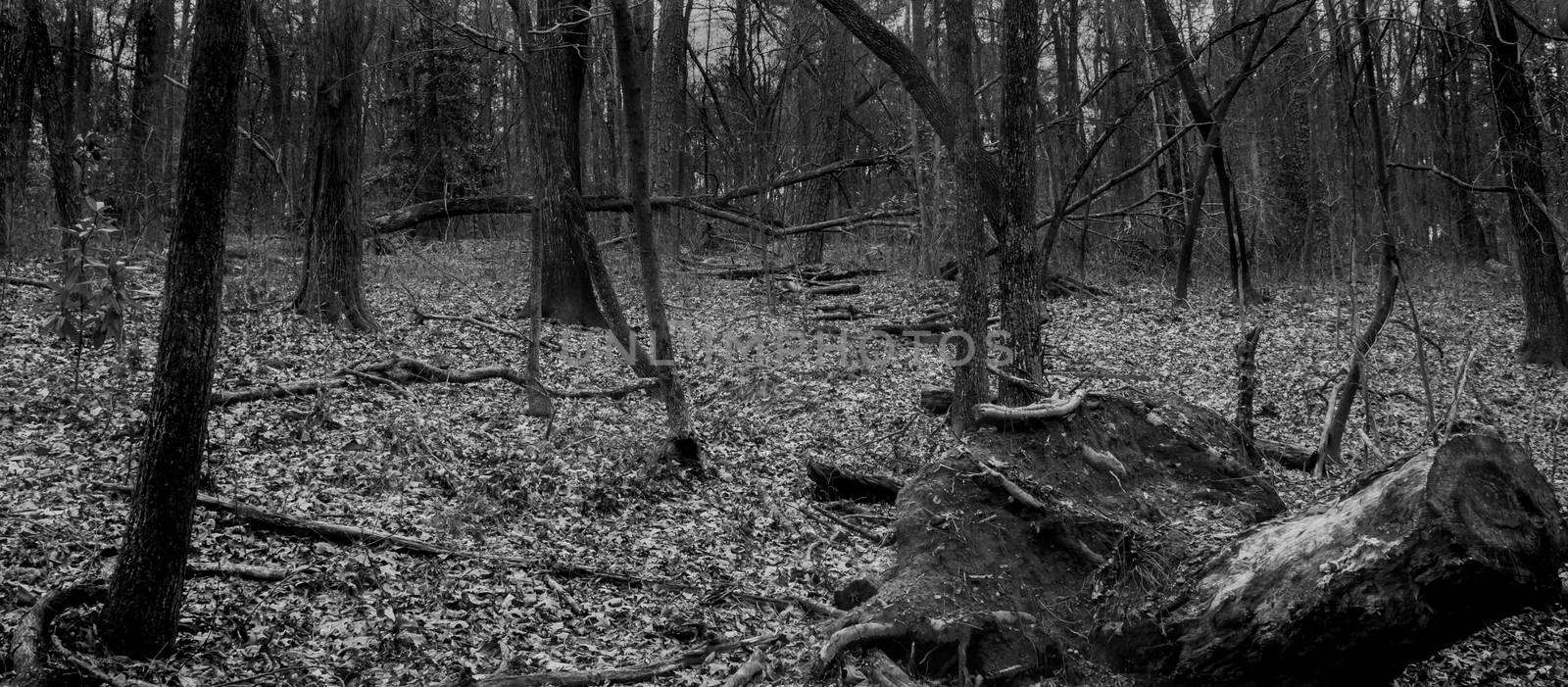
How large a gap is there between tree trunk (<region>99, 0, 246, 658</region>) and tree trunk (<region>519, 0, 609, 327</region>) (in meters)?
5.20

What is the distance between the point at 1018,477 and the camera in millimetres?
5660

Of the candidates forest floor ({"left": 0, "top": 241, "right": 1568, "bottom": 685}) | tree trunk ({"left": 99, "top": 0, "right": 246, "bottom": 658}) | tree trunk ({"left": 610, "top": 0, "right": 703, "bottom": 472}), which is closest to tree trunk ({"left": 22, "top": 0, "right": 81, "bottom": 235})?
forest floor ({"left": 0, "top": 241, "right": 1568, "bottom": 685})

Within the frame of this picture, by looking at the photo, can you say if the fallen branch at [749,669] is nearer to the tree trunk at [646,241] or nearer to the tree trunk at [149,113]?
the tree trunk at [646,241]

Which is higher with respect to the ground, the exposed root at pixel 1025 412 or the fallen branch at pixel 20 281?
the fallen branch at pixel 20 281

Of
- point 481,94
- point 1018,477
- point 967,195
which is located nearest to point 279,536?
point 1018,477

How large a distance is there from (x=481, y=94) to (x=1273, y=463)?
68.8 feet

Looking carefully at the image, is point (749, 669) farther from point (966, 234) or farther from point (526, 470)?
point (966, 234)

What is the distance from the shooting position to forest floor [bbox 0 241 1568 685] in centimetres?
476

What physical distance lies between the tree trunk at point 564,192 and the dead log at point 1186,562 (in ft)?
17.3

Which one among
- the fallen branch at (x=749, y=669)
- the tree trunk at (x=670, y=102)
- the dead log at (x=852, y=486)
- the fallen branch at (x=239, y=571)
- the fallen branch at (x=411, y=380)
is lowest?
the fallen branch at (x=749, y=669)

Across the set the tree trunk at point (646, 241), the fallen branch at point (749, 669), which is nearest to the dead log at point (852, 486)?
the tree trunk at point (646, 241)


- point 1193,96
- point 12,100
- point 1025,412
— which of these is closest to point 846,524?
point 1025,412

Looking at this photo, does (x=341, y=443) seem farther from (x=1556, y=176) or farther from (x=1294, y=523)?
(x=1556, y=176)

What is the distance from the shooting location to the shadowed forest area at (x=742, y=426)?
13.6 feet
